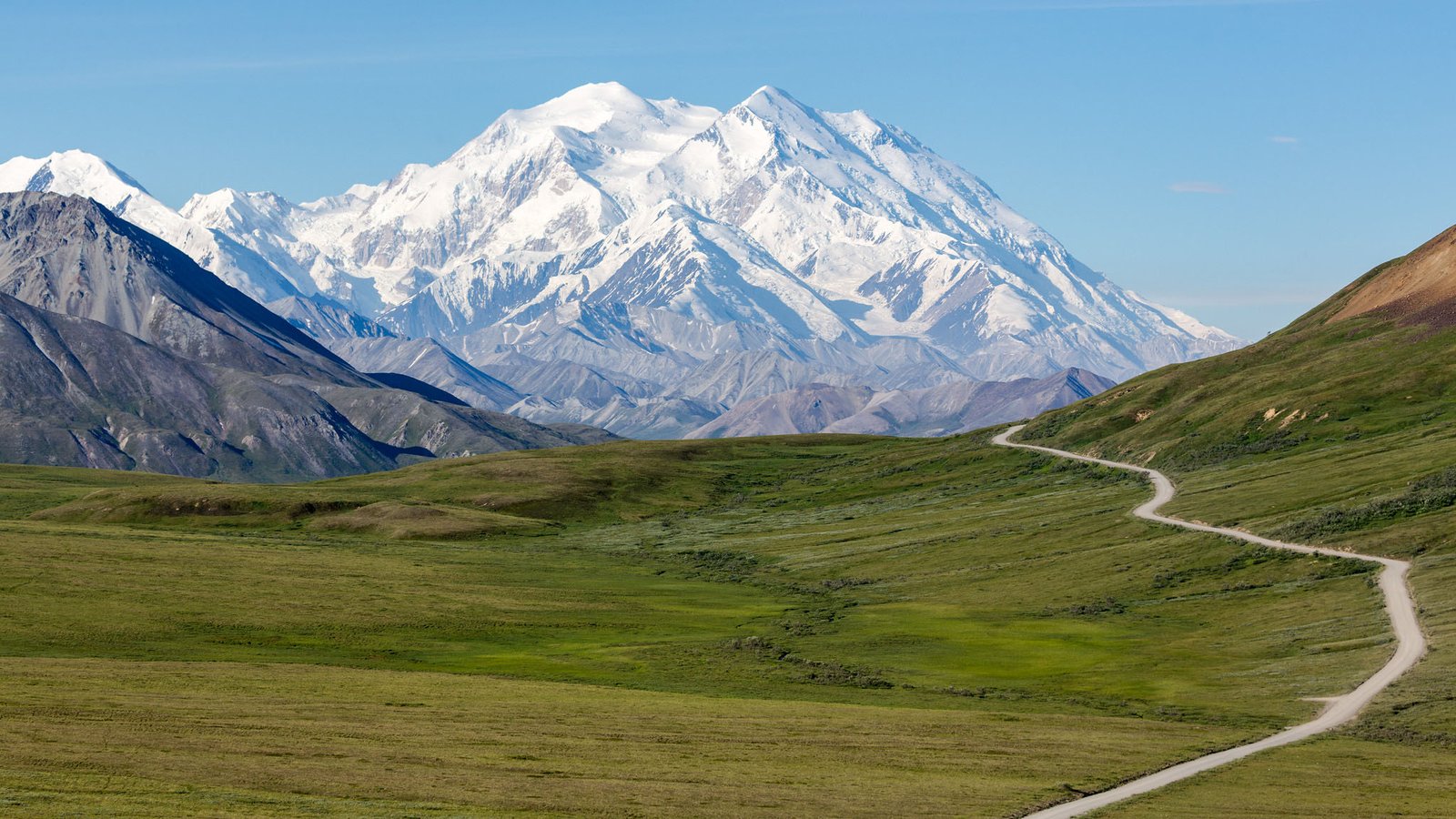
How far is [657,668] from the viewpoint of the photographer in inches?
4232

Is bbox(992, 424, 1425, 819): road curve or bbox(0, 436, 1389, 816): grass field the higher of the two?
bbox(0, 436, 1389, 816): grass field

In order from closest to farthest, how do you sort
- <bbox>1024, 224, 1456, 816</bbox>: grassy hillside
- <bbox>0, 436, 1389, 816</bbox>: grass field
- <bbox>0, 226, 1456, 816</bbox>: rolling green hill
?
<bbox>0, 436, 1389, 816</bbox>: grass field
<bbox>0, 226, 1456, 816</bbox>: rolling green hill
<bbox>1024, 224, 1456, 816</bbox>: grassy hillside

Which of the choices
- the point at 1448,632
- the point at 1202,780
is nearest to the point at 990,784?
the point at 1202,780

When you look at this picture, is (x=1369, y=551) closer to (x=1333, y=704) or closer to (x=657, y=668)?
(x=1333, y=704)

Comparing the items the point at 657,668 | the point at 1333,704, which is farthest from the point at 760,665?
the point at 1333,704

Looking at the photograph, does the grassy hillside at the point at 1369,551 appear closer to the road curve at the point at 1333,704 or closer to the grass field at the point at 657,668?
the road curve at the point at 1333,704

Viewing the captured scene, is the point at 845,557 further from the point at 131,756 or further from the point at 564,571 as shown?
the point at 131,756

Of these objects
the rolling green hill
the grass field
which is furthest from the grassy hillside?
the grass field

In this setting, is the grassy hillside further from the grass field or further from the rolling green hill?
the grass field

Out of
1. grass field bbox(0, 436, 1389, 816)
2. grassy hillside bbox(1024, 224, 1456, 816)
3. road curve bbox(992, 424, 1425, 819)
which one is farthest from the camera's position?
road curve bbox(992, 424, 1425, 819)

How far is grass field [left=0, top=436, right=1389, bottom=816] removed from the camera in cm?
6053

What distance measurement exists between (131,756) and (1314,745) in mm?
54579

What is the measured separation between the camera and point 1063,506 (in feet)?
633

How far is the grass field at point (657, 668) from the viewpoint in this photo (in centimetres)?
6053
